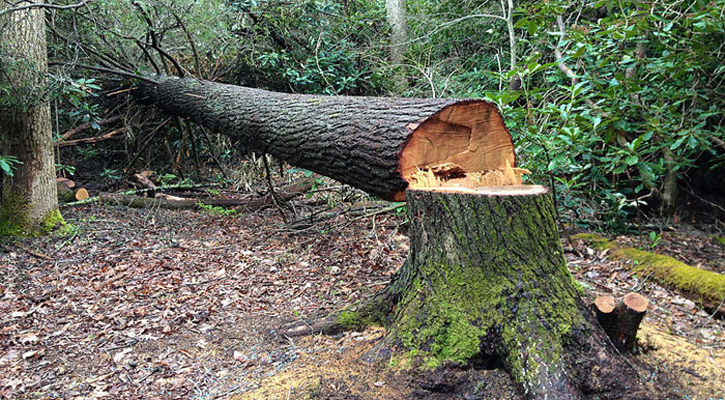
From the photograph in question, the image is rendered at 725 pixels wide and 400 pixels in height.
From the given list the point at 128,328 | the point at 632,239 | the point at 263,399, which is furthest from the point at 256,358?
the point at 632,239

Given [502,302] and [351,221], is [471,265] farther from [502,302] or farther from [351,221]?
[351,221]

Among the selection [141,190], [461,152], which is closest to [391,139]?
[461,152]

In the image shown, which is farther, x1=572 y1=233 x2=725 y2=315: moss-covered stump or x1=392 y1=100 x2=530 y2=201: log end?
x1=572 y1=233 x2=725 y2=315: moss-covered stump

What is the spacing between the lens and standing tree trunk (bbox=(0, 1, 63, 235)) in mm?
4031

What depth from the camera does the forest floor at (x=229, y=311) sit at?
223 cm

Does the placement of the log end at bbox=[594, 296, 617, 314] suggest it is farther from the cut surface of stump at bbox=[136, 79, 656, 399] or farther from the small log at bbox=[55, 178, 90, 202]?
the small log at bbox=[55, 178, 90, 202]

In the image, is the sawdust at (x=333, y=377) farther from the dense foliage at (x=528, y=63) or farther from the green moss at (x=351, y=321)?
the dense foliage at (x=528, y=63)

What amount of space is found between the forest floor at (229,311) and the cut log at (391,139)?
101 cm

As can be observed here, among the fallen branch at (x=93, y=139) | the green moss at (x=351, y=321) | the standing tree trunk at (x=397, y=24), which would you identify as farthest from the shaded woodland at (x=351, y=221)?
the standing tree trunk at (x=397, y=24)

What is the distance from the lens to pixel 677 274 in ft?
11.5

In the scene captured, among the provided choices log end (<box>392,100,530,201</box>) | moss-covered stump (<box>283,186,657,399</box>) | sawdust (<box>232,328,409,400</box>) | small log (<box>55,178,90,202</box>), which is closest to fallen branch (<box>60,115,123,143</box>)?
small log (<box>55,178,90,202</box>)

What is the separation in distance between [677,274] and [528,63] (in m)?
2.13

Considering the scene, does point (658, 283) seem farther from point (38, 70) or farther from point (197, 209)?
point (38, 70)

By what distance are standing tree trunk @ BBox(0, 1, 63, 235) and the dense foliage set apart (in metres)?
0.29
